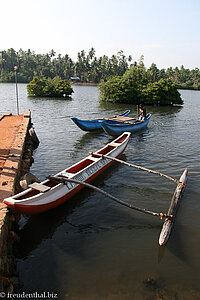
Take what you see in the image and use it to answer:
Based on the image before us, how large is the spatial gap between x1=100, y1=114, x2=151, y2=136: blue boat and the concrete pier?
5719 mm

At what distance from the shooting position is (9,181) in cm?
806

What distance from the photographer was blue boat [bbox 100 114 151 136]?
18.0m

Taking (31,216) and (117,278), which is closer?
(117,278)

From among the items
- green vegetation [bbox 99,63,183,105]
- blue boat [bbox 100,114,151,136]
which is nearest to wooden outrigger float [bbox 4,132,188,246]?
blue boat [bbox 100,114,151,136]

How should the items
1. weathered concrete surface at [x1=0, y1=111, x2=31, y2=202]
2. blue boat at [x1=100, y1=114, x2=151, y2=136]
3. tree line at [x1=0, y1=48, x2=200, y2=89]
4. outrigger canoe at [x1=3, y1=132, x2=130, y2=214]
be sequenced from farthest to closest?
tree line at [x1=0, y1=48, x2=200, y2=89]
blue boat at [x1=100, y1=114, x2=151, y2=136]
weathered concrete surface at [x1=0, y1=111, x2=31, y2=202]
outrigger canoe at [x1=3, y1=132, x2=130, y2=214]

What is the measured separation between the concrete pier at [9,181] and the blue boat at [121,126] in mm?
5719

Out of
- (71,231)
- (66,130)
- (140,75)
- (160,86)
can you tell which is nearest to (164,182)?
(71,231)

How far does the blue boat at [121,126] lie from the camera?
17953 mm

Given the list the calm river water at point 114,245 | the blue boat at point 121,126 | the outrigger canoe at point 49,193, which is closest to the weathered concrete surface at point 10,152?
the outrigger canoe at point 49,193

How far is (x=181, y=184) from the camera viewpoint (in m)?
9.85

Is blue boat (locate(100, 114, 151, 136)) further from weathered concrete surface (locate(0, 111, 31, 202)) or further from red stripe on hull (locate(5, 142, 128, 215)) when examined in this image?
red stripe on hull (locate(5, 142, 128, 215))

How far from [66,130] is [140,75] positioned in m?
31.9

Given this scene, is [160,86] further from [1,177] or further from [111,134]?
[1,177]

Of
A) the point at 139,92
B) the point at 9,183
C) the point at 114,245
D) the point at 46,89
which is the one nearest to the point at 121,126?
the point at 9,183
